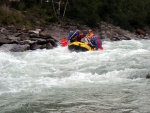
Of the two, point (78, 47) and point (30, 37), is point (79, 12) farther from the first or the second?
point (78, 47)

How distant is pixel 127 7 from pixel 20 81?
3278cm

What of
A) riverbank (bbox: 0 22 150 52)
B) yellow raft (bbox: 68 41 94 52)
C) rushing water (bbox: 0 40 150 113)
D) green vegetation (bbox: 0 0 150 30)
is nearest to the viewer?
rushing water (bbox: 0 40 150 113)

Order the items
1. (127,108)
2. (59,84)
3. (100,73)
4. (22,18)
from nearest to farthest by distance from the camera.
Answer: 1. (127,108)
2. (59,84)
3. (100,73)
4. (22,18)

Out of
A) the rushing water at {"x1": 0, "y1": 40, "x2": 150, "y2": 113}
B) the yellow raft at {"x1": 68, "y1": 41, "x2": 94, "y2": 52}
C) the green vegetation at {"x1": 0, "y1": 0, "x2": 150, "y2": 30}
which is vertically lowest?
the rushing water at {"x1": 0, "y1": 40, "x2": 150, "y2": 113}

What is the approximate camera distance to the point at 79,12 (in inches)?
1198

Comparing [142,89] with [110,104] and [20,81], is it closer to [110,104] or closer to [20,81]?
[110,104]

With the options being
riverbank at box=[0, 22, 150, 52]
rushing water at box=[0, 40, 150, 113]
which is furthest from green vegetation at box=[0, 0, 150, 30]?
rushing water at box=[0, 40, 150, 113]

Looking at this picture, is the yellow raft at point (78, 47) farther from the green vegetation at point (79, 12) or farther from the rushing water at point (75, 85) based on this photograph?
the green vegetation at point (79, 12)

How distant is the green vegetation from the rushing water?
38.0 ft

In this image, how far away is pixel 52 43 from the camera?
771 inches

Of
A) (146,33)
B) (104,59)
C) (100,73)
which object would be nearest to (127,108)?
(100,73)

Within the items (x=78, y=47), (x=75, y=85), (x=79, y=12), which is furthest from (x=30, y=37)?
(x=79, y=12)

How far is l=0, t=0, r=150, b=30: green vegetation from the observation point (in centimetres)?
2569

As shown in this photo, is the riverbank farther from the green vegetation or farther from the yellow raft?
the yellow raft
